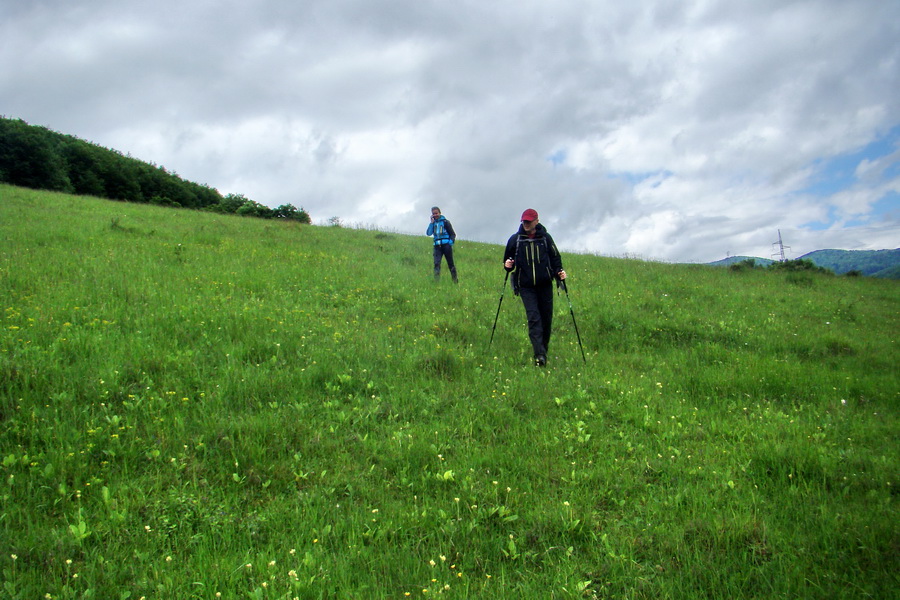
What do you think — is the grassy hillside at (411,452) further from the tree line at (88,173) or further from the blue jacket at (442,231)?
the tree line at (88,173)

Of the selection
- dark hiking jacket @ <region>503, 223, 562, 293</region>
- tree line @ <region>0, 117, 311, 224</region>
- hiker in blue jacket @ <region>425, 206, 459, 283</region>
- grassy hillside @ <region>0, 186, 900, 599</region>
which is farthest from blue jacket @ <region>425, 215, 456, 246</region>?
tree line @ <region>0, 117, 311, 224</region>

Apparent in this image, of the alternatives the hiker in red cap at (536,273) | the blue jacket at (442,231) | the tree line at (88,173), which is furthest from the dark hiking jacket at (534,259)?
the tree line at (88,173)

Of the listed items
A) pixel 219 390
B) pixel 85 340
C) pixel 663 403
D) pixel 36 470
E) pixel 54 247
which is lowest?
pixel 663 403

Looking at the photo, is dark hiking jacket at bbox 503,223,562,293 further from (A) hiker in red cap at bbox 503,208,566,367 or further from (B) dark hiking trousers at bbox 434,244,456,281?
(B) dark hiking trousers at bbox 434,244,456,281

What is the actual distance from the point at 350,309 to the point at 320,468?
6.34 metres

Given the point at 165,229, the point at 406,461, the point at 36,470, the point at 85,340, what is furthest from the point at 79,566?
the point at 165,229

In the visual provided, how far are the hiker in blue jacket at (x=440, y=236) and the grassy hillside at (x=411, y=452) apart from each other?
170 inches

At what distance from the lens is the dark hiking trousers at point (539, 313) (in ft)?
28.7

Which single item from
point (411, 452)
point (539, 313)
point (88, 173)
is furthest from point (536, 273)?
point (88, 173)

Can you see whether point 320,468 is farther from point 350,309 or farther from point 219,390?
point 350,309

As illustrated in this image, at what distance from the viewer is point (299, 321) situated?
9.31 m

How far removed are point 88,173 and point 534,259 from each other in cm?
6568

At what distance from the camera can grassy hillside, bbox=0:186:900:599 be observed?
351 centimetres

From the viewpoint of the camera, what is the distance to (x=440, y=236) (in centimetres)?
1525
